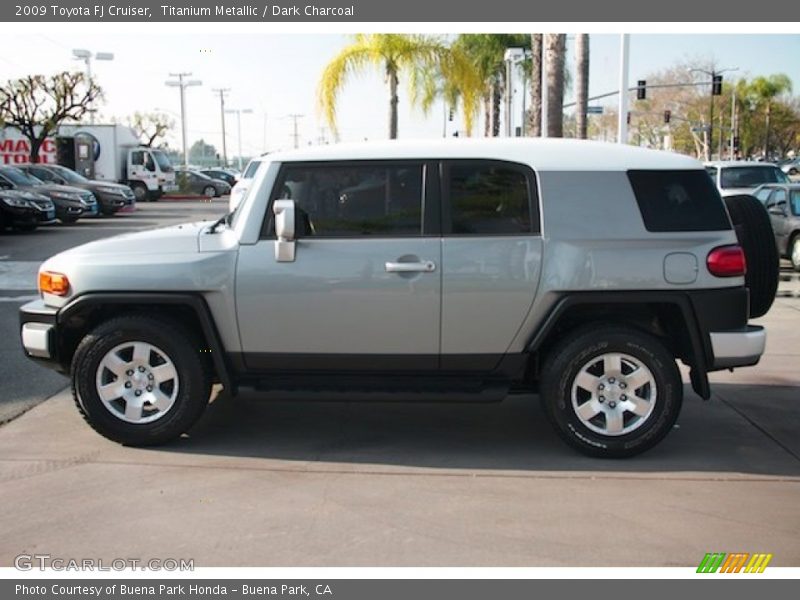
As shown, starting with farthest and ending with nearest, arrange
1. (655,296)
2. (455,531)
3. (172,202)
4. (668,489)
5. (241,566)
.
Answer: (172,202) < (655,296) < (668,489) < (455,531) < (241,566)

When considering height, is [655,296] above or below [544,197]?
below

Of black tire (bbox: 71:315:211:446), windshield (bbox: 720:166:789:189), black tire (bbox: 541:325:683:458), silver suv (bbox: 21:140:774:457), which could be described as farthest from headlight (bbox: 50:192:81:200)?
black tire (bbox: 541:325:683:458)

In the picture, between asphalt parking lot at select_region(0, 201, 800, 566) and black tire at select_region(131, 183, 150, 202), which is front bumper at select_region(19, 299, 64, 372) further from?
black tire at select_region(131, 183, 150, 202)

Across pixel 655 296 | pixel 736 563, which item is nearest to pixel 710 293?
pixel 655 296

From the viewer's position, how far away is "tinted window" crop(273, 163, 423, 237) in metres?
5.24

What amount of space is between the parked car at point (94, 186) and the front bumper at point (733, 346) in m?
24.0

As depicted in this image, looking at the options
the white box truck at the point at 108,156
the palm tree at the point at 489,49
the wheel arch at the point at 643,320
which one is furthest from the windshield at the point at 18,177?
the wheel arch at the point at 643,320

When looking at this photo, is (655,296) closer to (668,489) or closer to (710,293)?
(710,293)

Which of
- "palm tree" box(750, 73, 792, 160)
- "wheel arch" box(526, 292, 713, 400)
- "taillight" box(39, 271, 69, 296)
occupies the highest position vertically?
"palm tree" box(750, 73, 792, 160)

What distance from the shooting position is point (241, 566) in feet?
12.6

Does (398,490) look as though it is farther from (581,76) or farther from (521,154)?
(581,76)

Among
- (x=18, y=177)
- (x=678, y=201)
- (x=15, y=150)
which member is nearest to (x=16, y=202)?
(x=18, y=177)

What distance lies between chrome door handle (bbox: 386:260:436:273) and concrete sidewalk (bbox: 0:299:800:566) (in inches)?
45.7

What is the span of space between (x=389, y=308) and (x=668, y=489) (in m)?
1.89
